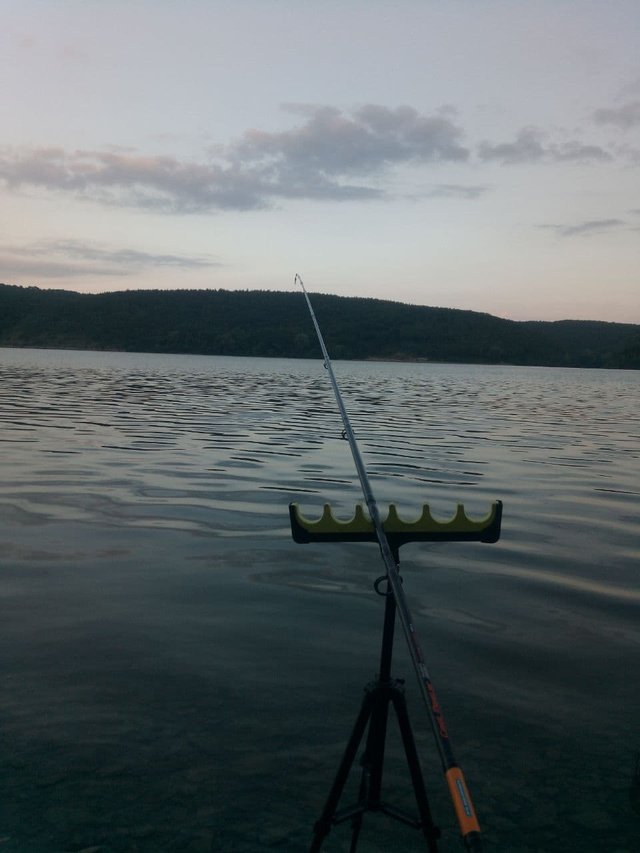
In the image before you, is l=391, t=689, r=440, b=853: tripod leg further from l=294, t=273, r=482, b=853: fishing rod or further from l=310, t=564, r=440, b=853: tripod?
l=294, t=273, r=482, b=853: fishing rod

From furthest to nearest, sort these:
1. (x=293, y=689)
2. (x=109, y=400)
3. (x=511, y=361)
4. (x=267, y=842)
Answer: (x=511, y=361)
(x=109, y=400)
(x=293, y=689)
(x=267, y=842)

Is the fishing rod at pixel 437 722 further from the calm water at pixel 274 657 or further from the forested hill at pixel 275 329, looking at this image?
the forested hill at pixel 275 329

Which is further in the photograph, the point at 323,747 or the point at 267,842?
the point at 323,747

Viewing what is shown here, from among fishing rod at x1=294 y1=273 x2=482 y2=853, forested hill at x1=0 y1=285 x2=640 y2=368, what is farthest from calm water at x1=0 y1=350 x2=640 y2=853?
forested hill at x1=0 y1=285 x2=640 y2=368

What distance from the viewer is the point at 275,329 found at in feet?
500

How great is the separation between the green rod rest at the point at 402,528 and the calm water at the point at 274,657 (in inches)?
67.5

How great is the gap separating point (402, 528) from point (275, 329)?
5926 inches

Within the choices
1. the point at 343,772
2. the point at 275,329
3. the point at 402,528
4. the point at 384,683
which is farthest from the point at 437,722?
the point at 275,329

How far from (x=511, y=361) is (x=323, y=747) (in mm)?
160545

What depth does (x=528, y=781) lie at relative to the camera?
174 inches

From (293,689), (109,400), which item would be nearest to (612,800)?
(293,689)

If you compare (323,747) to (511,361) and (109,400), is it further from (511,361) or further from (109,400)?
(511,361)

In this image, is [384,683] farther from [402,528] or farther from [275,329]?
[275,329]

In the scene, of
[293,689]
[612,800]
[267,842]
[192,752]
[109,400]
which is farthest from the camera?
[109,400]
